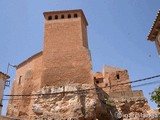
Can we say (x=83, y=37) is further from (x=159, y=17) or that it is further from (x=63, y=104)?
(x=159, y=17)

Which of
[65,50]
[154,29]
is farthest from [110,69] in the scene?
[154,29]

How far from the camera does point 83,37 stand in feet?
83.9

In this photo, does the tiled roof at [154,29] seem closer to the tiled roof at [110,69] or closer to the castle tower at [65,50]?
the castle tower at [65,50]

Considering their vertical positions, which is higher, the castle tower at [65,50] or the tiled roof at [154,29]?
the castle tower at [65,50]

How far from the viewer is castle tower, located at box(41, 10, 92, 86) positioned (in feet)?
76.6

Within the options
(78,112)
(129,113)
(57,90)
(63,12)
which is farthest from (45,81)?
(129,113)

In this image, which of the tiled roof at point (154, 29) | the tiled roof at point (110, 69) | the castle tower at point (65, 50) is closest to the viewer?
the tiled roof at point (154, 29)

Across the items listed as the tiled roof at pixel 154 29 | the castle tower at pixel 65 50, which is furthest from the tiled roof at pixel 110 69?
the tiled roof at pixel 154 29

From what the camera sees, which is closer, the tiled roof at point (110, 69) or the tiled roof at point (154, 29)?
the tiled roof at point (154, 29)

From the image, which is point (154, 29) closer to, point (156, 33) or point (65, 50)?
point (156, 33)

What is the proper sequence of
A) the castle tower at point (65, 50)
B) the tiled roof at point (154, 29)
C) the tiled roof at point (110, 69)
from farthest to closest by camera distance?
the tiled roof at point (110, 69) → the castle tower at point (65, 50) → the tiled roof at point (154, 29)

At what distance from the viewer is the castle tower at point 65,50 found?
920 inches

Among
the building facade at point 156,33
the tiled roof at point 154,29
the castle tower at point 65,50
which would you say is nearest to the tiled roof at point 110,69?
the castle tower at point 65,50

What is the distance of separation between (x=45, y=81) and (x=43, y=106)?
2.82 m
